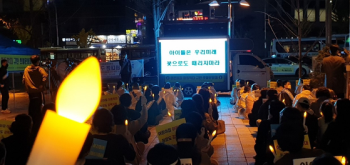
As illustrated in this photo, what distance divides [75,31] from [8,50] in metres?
47.8

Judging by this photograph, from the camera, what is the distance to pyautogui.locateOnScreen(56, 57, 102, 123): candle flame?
3326 mm

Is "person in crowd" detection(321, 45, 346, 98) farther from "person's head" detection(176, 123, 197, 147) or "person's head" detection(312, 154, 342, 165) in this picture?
"person's head" detection(312, 154, 342, 165)

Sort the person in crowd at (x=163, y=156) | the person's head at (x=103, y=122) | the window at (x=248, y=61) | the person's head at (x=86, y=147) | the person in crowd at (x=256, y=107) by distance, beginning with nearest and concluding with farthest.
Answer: the person in crowd at (x=163, y=156) < the person's head at (x=86, y=147) < the person's head at (x=103, y=122) < the person in crowd at (x=256, y=107) < the window at (x=248, y=61)

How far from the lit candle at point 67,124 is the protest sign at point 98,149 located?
1.98ft

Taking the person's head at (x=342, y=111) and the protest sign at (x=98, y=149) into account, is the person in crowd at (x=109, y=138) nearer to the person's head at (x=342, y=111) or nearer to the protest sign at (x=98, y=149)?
the protest sign at (x=98, y=149)

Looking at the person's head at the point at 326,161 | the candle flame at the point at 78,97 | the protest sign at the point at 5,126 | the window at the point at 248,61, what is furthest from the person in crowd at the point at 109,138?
the window at the point at 248,61

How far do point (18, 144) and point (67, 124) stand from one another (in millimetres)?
1653

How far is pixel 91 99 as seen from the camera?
3.53 meters

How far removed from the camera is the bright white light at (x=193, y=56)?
17375mm

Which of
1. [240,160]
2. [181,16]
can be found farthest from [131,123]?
[181,16]

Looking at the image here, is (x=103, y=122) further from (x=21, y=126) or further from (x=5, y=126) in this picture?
(x=5, y=126)

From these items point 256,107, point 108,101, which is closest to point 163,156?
point 108,101

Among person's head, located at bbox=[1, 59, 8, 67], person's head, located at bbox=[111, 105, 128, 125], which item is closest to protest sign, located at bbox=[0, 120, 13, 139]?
person's head, located at bbox=[111, 105, 128, 125]

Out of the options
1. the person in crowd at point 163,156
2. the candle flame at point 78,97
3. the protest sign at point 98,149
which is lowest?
the protest sign at point 98,149
